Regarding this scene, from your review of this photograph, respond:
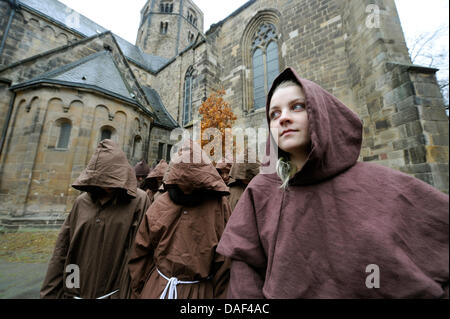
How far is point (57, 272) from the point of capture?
66.1 inches

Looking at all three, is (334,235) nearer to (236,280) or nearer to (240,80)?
(236,280)

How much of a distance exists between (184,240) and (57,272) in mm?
1249

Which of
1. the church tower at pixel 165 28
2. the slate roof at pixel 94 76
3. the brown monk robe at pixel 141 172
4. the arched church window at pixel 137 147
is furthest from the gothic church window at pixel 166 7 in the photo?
the brown monk robe at pixel 141 172

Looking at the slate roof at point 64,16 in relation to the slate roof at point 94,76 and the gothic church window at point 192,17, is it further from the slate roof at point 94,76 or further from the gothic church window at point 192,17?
the gothic church window at point 192,17

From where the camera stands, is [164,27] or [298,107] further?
[164,27]

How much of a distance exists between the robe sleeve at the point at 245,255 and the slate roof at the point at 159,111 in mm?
11924

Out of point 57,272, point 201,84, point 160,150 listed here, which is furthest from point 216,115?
point 57,272

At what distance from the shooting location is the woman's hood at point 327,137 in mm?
866

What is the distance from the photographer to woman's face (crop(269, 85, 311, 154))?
95 cm

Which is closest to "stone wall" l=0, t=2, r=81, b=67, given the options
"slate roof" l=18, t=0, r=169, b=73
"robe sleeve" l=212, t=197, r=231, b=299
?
"slate roof" l=18, t=0, r=169, b=73

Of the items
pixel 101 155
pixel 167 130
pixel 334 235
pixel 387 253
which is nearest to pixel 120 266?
pixel 101 155

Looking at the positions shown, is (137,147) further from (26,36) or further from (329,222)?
(329,222)

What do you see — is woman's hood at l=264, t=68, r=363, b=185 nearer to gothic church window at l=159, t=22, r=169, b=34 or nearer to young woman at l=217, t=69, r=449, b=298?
young woman at l=217, t=69, r=449, b=298

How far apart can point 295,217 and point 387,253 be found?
13.5 inches
